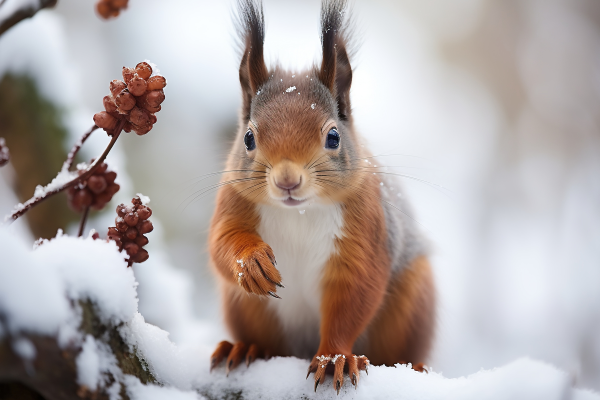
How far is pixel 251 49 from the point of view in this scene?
1390mm

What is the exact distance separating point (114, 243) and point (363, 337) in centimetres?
97

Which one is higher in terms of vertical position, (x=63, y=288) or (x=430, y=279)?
(x=430, y=279)

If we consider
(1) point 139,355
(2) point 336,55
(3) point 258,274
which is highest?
(2) point 336,55

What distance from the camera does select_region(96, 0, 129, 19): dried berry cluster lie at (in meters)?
1.02

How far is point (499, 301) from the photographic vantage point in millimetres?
3266

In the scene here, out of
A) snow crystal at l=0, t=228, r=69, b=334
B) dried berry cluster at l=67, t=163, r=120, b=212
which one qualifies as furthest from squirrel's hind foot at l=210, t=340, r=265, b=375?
snow crystal at l=0, t=228, r=69, b=334

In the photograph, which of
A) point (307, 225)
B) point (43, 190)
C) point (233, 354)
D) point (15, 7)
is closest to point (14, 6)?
point (15, 7)

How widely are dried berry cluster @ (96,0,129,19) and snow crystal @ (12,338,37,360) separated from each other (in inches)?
25.1

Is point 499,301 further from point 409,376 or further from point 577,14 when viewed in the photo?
point 409,376

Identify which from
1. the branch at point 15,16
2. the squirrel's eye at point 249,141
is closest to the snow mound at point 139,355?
the branch at point 15,16

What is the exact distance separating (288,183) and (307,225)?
10.8 inches

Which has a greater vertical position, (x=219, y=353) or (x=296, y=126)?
(x=296, y=126)

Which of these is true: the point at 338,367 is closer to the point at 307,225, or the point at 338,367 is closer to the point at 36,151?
the point at 307,225

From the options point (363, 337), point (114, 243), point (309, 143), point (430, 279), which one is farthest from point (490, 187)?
point (114, 243)
